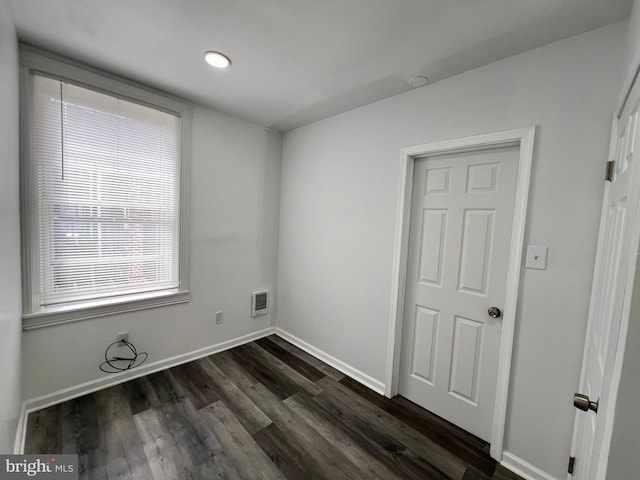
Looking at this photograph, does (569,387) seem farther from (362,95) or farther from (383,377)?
(362,95)

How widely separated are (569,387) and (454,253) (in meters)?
0.93

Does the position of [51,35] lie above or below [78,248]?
above

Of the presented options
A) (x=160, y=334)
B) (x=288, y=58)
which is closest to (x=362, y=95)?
(x=288, y=58)

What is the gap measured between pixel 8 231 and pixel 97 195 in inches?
29.3

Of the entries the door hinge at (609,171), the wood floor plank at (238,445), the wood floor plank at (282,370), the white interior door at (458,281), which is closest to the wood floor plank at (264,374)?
the wood floor plank at (282,370)

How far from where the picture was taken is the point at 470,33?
142 cm

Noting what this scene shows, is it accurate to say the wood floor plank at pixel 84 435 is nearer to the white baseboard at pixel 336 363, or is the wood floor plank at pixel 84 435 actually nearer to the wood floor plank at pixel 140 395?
the wood floor plank at pixel 140 395

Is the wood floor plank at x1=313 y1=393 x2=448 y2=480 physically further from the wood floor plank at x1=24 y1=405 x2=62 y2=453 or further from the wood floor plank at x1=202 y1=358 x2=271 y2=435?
the wood floor plank at x1=24 y1=405 x2=62 y2=453

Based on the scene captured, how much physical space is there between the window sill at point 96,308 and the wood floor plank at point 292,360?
1015 mm

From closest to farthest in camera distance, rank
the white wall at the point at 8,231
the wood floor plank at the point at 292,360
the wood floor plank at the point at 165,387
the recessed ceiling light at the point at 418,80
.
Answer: the white wall at the point at 8,231 → the recessed ceiling light at the point at 418,80 → the wood floor plank at the point at 165,387 → the wood floor plank at the point at 292,360

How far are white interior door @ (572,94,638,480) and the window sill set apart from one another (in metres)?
2.75

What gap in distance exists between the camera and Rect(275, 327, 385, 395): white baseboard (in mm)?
2289

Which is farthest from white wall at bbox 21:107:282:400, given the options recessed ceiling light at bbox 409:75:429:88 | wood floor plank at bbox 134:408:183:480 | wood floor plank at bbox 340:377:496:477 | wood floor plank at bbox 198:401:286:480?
recessed ceiling light at bbox 409:75:429:88

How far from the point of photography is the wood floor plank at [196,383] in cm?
208
